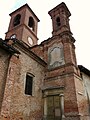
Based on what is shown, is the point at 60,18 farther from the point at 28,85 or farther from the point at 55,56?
the point at 28,85

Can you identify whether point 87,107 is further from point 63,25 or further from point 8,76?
point 63,25

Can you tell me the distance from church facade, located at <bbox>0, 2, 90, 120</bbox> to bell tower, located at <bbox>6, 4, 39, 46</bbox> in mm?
4876

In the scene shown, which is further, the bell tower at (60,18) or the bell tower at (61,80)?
the bell tower at (60,18)

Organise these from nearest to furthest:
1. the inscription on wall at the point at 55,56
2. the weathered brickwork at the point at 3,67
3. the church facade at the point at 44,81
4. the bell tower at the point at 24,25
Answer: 1. the weathered brickwork at the point at 3,67
2. the church facade at the point at 44,81
3. the inscription on wall at the point at 55,56
4. the bell tower at the point at 24,25

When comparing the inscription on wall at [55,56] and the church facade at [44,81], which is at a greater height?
the inscription on wall at [55,56]

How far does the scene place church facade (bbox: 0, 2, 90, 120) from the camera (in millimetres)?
8195

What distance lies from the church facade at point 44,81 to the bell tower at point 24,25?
16.0 ft

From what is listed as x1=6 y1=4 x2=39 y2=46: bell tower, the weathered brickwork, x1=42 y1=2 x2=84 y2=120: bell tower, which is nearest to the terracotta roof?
x1=42 y1=2 x2=84 y2=120: bell tower

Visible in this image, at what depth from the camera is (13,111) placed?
26.6 feet

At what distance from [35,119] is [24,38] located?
11.6 meters

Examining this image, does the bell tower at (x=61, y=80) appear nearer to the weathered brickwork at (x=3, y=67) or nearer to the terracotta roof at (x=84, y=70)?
the terracotta roof at (x=84, y=70)

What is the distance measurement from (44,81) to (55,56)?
2798 millimetres

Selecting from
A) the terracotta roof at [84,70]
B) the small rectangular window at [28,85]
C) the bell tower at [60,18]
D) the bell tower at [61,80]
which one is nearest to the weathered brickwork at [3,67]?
the small rectangular window at [28,85]

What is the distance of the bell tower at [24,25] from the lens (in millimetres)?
18984
